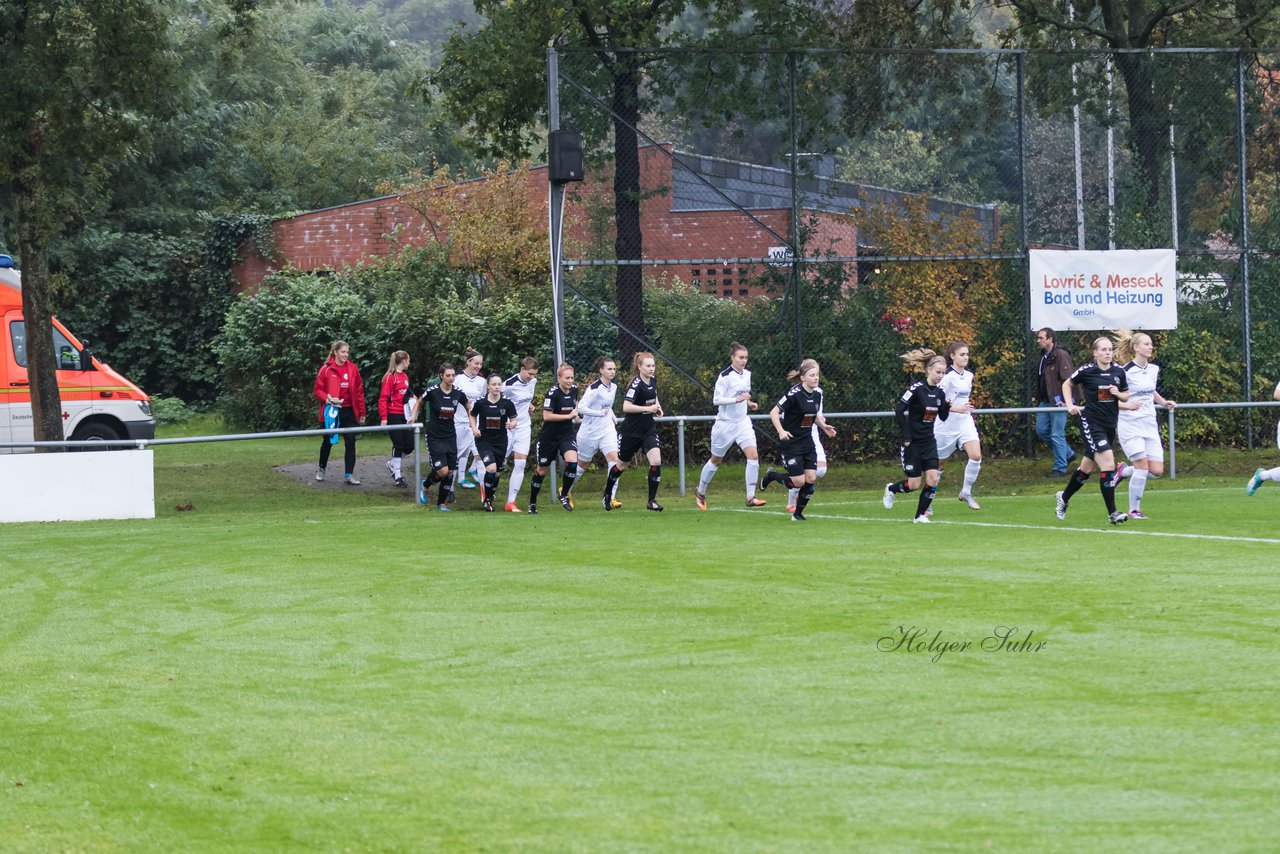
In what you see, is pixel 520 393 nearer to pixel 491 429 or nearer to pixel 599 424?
pixel 491 429

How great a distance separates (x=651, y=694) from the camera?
758 centimetres

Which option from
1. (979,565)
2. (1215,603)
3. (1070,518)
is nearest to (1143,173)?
(1070,518)

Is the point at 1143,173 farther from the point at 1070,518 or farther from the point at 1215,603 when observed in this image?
the point at 1215,603

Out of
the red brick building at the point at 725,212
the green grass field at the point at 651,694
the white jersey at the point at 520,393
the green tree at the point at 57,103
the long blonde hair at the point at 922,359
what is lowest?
the green grass field at the point at 651,694

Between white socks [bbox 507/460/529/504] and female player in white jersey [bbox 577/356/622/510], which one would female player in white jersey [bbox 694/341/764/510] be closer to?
female player in white jersey [bbox 577/356/622/510]

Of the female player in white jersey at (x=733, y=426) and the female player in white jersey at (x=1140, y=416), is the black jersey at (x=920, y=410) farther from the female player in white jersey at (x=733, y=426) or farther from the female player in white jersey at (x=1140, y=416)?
the female player in white jersey at (x=733, y=426)

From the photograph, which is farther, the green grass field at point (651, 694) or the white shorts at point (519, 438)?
the white shorts at point (519, 438)

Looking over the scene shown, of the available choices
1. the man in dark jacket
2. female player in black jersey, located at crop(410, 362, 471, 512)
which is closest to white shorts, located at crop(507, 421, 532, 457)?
female player in black jersey, located at crop(410, 362, 471, 512)

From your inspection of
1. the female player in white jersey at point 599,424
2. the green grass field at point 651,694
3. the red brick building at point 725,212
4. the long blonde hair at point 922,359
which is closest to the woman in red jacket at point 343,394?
the red brick building at point 725,212

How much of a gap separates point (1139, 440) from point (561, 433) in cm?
638

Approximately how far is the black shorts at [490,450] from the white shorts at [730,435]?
245cm

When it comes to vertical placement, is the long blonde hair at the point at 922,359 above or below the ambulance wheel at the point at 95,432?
Answer: above

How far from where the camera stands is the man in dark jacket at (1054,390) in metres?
20.6

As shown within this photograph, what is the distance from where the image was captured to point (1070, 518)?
1616 cm
